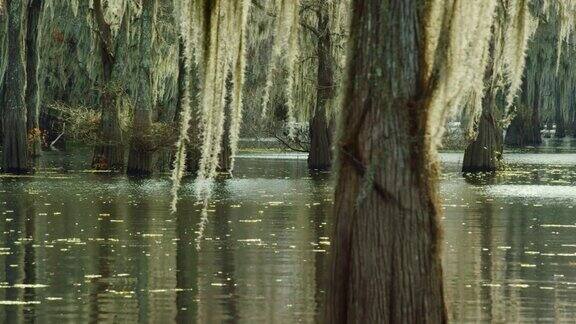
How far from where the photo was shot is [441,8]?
7.79 m

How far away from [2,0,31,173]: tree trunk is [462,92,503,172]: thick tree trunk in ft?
45.1

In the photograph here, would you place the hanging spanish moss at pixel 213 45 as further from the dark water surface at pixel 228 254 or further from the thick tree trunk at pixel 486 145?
the thick tree trunk at pixel 486 145

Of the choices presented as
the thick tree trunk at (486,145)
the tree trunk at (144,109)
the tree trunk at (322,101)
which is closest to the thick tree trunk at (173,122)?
the tree trunk at (144,109)

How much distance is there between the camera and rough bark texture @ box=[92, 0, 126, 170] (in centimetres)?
4050

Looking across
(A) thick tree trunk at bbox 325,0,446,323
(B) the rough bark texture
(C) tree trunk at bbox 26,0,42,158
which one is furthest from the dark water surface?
(C) tree trunk at bbox 26,0,42,158

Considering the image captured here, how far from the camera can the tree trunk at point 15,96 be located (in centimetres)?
3831

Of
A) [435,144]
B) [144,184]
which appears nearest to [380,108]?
[435,144]

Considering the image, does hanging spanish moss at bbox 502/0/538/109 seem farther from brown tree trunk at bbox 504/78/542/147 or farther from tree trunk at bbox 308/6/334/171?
brown tree trunk at bbox 504/78/542/147

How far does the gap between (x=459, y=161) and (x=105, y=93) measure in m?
17.5

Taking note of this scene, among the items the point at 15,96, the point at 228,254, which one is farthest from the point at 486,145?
the point at 228,254

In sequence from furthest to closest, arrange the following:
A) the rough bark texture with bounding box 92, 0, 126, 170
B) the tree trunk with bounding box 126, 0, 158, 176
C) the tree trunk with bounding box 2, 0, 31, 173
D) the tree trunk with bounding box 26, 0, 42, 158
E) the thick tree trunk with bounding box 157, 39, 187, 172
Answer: the tree trunk with bounding box 26, 0, 42, 158 < the rough bark texture with bounding box 92, 0, 126, 170 < the thick tree trunk with bounding box 157, 39, 187, 172 < the tree trunk with bounding box 126, 0, 158, 176 < the tree trunk with bounding box 2, 0, 31, 173

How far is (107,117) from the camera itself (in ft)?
133

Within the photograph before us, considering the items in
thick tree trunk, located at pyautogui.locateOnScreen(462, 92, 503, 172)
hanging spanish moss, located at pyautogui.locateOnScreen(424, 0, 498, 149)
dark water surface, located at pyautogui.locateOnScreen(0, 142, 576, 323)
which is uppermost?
hanging spanish moss, located at pyautogui.locateOnScreen(424, 0, 498, 149)

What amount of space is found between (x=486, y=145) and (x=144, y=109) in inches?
434
